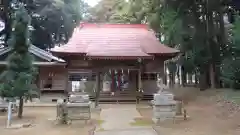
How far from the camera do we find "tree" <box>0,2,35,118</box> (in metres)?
11.8

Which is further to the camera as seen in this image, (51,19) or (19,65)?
(51,19)

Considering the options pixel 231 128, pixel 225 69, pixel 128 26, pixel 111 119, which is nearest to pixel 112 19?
pixel 128 26

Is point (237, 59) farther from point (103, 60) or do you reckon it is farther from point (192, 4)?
point (103, 60)

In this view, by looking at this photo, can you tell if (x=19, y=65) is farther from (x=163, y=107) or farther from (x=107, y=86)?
(x=107, y=86)

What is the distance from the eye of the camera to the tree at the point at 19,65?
11.8 meters

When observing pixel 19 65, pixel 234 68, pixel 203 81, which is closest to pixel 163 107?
pixel 234 68

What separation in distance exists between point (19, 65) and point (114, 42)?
906 cm

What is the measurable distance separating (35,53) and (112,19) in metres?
13.8

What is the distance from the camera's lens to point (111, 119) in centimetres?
1183

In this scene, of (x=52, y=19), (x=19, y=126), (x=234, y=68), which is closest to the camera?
(x=19, y=126)

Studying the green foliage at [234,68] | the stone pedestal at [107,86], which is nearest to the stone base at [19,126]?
the stone pedestal at [107,86]

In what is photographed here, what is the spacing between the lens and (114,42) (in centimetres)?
2008

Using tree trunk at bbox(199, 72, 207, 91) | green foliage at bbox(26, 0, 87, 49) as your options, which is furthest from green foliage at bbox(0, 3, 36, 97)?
green foliage at bbox(26, 0, 87, 49)

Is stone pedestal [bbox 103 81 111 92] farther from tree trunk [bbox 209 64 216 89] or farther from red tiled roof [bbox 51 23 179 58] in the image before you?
tree trunk [bbox 209 64 216 89]
